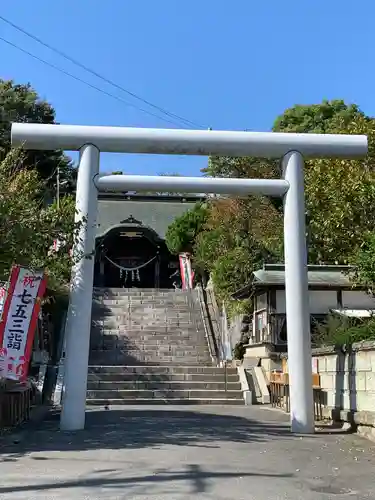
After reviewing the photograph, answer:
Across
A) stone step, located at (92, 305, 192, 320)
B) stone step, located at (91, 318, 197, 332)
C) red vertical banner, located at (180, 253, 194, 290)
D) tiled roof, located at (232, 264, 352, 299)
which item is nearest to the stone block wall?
tiled roof, located at (232, 264, 352, 299)

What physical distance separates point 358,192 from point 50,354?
11252 mm

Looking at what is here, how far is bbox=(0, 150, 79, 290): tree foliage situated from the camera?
8547 millimetres

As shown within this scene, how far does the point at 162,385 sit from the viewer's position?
15.0m

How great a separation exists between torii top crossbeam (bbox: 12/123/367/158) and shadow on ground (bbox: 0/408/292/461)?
4790 millimetres

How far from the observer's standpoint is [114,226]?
29219 mm

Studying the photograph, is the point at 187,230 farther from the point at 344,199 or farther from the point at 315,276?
the point at 344,199

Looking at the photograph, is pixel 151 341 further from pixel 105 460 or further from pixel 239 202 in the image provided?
pixel 105 460

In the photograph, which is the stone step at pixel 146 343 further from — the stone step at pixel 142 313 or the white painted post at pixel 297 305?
the white painted post at pixel 297 305

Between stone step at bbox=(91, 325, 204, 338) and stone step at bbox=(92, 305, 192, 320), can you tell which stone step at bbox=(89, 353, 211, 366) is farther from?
stone step at bbox=(92, 305, 192, 320)

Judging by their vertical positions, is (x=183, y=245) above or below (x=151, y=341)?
above

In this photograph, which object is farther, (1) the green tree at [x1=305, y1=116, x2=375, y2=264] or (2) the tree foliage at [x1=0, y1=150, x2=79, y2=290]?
(1) the green tree at [x1=305, y1=116, x2=375, y2=264]

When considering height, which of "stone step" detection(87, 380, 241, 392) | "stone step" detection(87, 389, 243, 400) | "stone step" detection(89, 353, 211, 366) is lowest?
"stone step" detection(87, 389, 243, 400)

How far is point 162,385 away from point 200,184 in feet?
21.9

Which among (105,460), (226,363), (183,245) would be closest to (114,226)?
(183,245)
